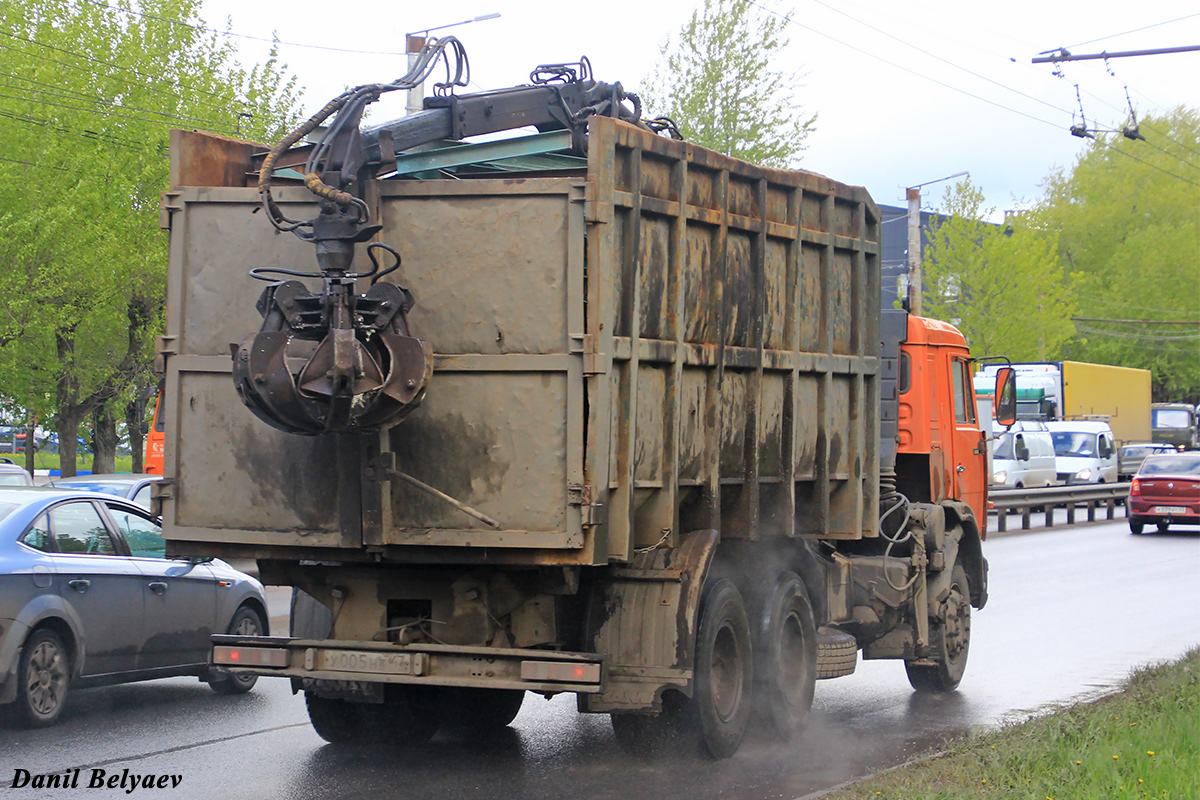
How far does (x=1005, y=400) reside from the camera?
11914mm

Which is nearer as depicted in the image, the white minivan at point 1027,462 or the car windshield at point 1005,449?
the car windshield at point 1005,449

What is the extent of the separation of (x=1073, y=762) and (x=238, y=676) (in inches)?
221

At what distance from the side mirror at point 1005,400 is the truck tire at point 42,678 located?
7.39 metres

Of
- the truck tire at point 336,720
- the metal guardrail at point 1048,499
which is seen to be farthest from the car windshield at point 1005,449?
the truck tire at point 336,720

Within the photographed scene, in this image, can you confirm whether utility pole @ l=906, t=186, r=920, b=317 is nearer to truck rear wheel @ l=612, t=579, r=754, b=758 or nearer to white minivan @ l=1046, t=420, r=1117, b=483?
white minivan @ l=1046, t=420, r=1117, b=483

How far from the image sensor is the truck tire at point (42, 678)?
7.98 m

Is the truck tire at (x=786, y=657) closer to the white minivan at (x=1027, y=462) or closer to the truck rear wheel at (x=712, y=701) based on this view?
the truck rear wheel at (x=712, y=701)

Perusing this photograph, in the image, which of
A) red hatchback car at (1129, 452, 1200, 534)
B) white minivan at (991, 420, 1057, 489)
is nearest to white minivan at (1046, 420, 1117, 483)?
white minivan at (991, 420, 1057, 489)

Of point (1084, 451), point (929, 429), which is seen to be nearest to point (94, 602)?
point (929, 429)

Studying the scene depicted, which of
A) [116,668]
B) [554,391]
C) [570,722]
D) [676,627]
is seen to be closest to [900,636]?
[570,722]

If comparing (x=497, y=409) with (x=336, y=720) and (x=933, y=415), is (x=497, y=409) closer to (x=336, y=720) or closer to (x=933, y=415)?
(x=336, y=720)

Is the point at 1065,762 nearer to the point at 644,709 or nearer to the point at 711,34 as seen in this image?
the point at 644,709

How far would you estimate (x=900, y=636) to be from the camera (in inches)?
389

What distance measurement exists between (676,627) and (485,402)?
142cm
